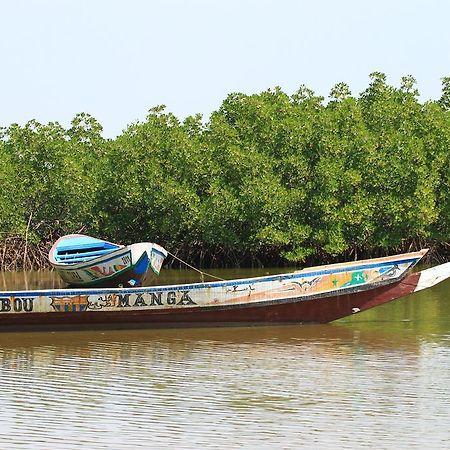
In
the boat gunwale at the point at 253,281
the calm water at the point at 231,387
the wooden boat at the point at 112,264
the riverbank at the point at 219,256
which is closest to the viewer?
the calm water at the point at 231,387

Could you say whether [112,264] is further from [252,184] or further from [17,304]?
[252,184]

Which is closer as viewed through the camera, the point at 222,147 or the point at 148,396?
the point at 148,396

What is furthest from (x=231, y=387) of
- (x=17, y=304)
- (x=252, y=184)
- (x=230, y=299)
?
(x=252, y=184)

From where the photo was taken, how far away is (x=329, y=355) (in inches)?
565

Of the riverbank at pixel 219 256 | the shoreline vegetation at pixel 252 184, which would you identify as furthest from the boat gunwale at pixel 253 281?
the riverbank at pixel 219 256

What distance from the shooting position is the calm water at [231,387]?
32.5 ft

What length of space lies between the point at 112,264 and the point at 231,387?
632 centimetres

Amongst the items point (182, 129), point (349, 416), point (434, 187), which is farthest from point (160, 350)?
point (182, 129)

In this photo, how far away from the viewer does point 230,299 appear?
16656 mm

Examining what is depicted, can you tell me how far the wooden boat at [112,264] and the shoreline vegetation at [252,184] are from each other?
41.9 ft

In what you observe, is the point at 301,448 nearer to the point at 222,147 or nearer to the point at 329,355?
the point at 329,355

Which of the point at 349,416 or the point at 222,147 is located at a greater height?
the point at 222,147

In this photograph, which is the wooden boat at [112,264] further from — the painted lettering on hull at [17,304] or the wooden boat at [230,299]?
the painted lettering on hull at [17,304]

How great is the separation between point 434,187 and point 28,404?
2243cm
